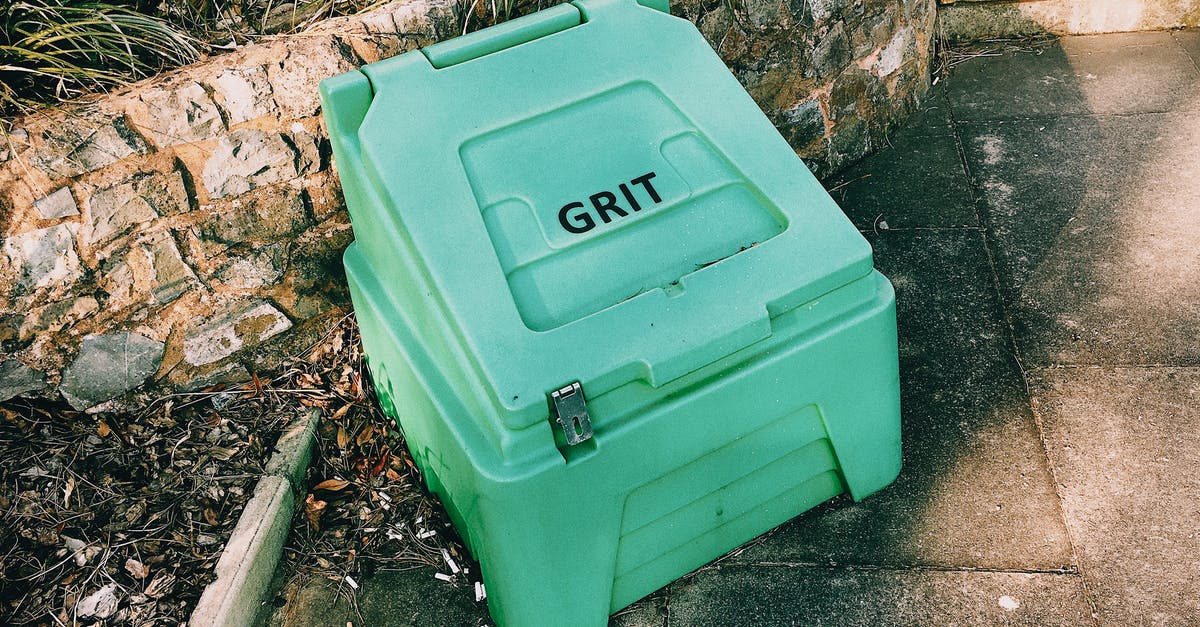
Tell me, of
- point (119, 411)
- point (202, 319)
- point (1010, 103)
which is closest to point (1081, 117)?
point (1010, 103)

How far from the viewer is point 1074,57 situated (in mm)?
3775

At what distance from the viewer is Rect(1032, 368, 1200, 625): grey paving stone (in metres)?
2.00

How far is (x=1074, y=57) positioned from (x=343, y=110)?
10.4 feet

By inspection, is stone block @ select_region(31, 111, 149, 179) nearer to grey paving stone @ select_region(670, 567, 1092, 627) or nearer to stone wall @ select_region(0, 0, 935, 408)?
stone wall @ select_region(0, 0, 935, 408)

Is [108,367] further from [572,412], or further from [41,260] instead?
[572,412]

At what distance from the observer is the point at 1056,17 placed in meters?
3.88

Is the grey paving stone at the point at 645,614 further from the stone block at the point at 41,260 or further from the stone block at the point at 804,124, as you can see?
the stone block at the point at 804,124

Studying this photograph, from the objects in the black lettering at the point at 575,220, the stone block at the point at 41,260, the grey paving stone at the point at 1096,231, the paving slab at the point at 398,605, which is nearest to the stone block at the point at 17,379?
the stone block at the point at 41,260

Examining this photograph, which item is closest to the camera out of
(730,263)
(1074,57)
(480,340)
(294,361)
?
(480,340)

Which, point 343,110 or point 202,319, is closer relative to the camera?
point 343,110

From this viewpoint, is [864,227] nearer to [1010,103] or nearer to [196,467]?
[1010,103]

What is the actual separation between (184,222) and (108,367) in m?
0.44

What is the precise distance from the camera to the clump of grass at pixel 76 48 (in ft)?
7.34

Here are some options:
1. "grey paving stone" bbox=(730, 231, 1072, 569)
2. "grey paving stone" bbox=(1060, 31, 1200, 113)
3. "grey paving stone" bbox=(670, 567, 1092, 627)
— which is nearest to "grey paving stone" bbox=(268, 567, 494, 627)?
"grey paving stone" bbox=(670, 567, 1092, 627)
